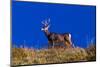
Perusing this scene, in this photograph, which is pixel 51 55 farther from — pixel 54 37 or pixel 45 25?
pixel 45 25

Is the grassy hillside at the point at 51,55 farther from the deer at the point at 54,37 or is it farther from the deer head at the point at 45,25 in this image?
the deer head at the point at 45,25

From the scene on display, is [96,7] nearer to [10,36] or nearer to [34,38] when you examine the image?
[34,38]

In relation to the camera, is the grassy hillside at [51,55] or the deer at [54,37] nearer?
the grassy hillside at [51,55]

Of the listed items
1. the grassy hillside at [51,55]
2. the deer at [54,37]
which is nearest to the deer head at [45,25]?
the deer at [54,37]

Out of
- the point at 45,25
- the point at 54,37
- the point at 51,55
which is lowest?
the point at 51,55

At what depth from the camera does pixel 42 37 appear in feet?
8.25

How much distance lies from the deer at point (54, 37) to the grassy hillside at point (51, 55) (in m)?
0.07

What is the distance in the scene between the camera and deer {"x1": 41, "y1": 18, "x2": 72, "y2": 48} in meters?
2.53

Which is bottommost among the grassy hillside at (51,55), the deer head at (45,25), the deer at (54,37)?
the grassy hillside at (51,55)

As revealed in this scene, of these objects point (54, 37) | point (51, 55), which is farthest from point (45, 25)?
point (51, 55)

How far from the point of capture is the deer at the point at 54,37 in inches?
99.5

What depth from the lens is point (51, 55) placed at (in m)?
2.56

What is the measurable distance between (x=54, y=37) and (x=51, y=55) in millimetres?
203

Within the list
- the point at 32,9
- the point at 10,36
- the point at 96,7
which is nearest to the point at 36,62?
the point at 10,36
